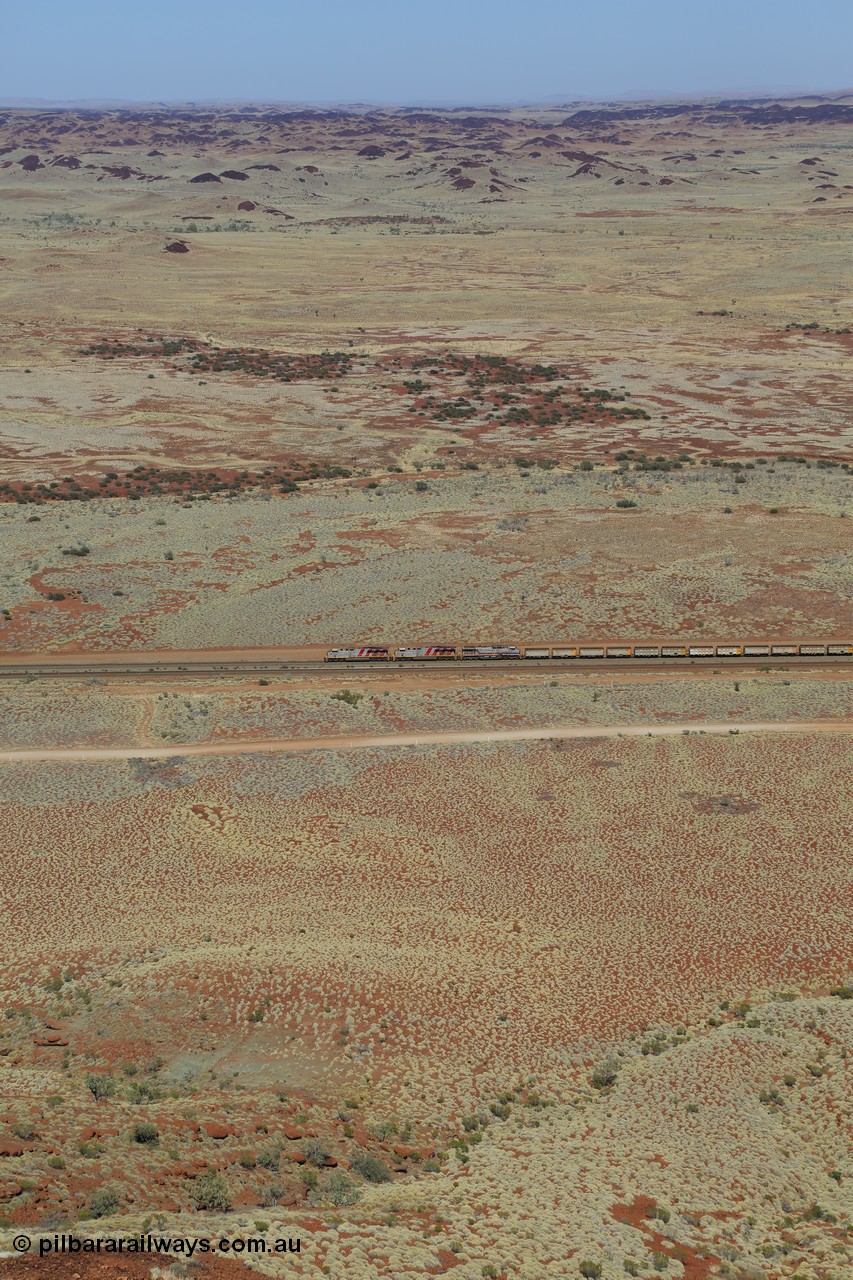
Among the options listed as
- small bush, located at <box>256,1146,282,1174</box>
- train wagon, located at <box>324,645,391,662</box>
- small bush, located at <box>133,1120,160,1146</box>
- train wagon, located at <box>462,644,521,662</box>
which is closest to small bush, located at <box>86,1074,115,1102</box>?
small bush, located at <box>133,1120,160,1146</box>

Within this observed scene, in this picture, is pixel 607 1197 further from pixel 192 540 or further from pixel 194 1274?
pixel 192 540

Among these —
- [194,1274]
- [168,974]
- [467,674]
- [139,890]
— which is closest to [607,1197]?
[194,1274]

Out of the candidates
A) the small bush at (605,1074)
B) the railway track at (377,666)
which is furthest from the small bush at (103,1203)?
the railway track at (377,666)

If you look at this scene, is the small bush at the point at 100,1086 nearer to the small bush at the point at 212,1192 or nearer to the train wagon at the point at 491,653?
the small bush at the point at 212,1192

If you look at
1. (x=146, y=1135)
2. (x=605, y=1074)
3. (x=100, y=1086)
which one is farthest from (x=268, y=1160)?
(x=605, y=1074)

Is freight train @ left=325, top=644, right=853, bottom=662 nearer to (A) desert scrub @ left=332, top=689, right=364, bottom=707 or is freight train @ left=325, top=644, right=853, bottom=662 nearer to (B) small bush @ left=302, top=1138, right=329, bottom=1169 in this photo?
(A) desert scrub @ left=332, top=689, right=364, bottom=707

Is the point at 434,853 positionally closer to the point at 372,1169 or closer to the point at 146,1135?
the point at 372,1169
